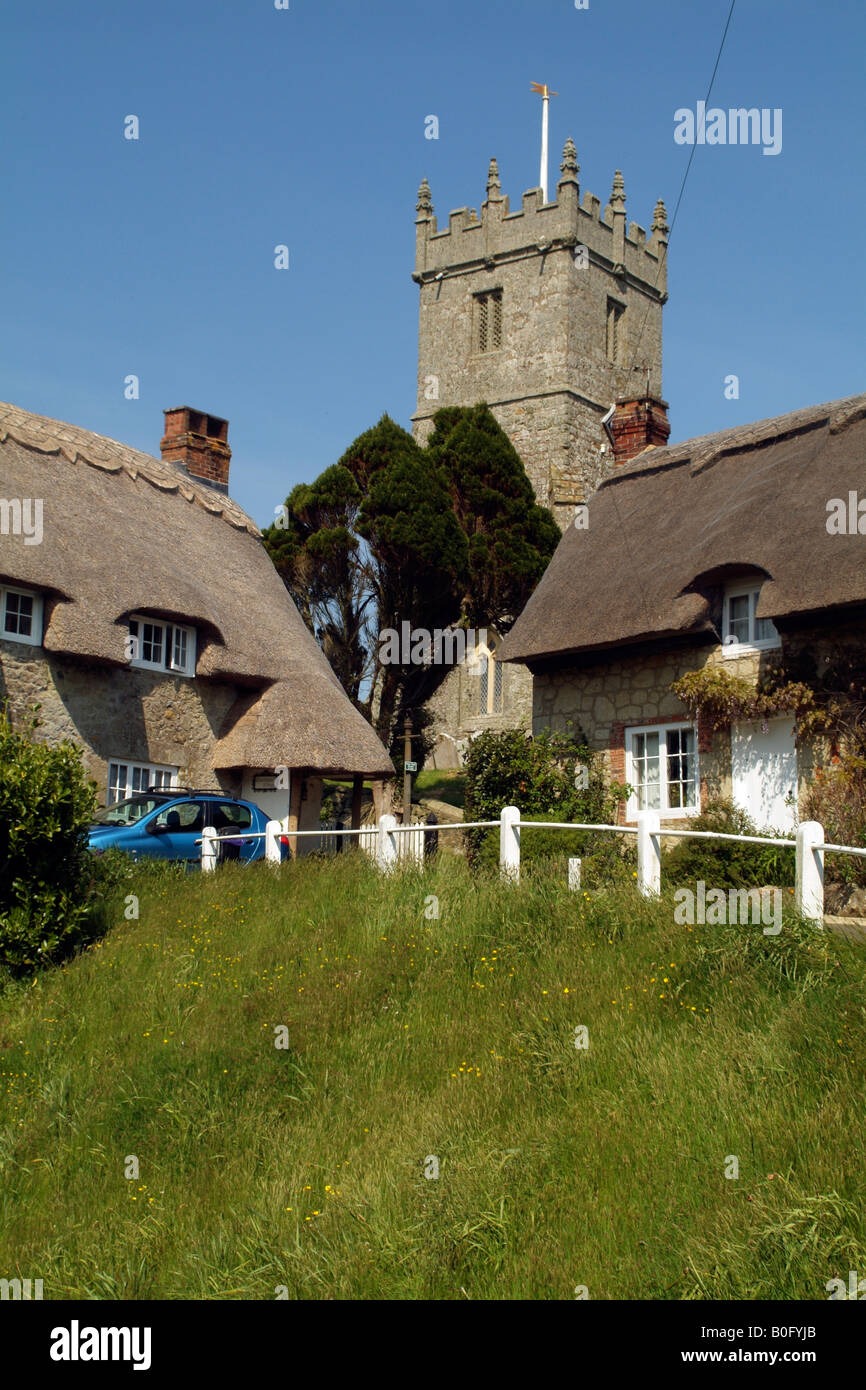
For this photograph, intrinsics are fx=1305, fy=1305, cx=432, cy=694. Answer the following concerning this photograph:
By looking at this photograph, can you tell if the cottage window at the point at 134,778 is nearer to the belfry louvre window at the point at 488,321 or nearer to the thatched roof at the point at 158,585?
the thatched roof at the point at 158,585

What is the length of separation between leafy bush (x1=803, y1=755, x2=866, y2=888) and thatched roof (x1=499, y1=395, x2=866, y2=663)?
6.05ft

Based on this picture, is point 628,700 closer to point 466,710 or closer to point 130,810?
point 130,810

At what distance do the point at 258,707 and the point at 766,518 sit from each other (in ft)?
24.5

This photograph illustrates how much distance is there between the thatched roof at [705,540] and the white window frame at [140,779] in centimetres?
493

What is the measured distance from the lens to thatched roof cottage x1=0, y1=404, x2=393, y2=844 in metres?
16.3

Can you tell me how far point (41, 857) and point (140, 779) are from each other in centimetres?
590

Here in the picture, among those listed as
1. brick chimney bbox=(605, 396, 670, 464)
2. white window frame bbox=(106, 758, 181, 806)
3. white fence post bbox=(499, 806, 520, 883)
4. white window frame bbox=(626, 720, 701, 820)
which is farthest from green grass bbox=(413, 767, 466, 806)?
white fence post bbox=(499, 806, 520, 883)

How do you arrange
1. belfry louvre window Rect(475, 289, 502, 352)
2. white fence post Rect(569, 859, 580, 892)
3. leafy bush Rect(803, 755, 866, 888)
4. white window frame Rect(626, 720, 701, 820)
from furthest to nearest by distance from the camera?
1. belfry louvre window Rect(475, 289, 502, 352)
2. white window frame Rect(626, 720, 701, 820)
3. leafy bush Rect(803, 755, 866, 888)
4. white fence post Rect(569, 859, 580, 892)

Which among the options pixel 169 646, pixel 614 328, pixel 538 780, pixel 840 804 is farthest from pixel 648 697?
pixel 614 328

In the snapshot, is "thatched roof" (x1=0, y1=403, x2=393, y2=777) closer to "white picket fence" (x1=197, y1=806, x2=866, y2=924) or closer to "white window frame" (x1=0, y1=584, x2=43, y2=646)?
"white window frame" (x1=0, y1=584, x2=43, y2=646)

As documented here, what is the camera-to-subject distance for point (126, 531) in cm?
1850

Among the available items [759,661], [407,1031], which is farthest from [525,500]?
[407,1031]

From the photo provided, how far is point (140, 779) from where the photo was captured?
17625mm

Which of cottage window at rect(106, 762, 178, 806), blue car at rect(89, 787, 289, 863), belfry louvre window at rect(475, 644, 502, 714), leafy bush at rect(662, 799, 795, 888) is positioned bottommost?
leafy bush at rect(662, 799, 795, 888)
